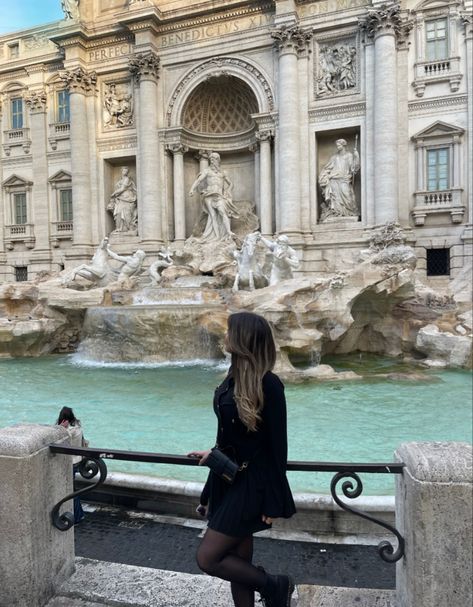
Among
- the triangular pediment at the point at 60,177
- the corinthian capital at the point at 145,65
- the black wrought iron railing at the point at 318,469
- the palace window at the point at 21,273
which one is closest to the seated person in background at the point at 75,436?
the black wrought iron railing at the point at 318,469

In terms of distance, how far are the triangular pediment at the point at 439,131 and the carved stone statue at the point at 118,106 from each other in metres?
11.8

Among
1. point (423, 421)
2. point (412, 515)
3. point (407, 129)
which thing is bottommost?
point (423, 421)

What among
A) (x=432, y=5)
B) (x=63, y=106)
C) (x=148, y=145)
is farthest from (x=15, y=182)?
(x=432, y=5)

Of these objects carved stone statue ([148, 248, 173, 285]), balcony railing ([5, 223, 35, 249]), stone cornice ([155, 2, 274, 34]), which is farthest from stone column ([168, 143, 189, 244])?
balcony railing ([5, 223, 35, 249])

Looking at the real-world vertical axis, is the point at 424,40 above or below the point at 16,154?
above

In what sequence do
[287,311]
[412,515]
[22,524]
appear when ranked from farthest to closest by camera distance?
[287,311], [22,524], [412,515]

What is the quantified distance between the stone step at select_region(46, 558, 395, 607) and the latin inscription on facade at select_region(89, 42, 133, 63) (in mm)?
20925

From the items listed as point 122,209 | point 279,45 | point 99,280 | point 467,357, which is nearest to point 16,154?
point 122,209

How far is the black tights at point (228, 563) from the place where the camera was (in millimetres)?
1889

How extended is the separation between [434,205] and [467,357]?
26.3 feet

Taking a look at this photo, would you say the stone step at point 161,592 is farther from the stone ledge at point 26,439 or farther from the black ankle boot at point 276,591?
the stone ledge at point 26,439

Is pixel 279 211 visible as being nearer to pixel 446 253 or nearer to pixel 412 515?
pixel 446 253

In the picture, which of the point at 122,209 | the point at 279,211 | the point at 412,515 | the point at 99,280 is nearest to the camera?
the point at 412,515

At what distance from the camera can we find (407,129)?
16.2m
